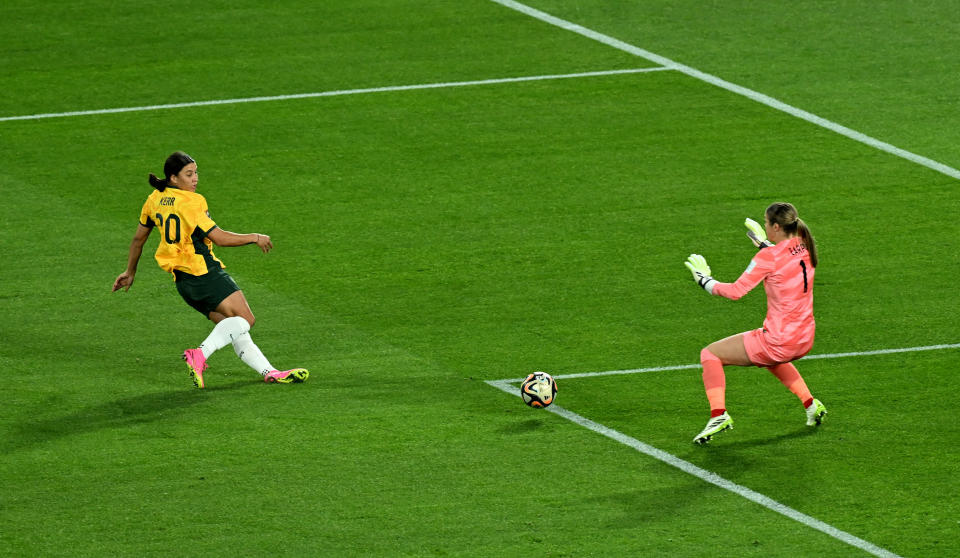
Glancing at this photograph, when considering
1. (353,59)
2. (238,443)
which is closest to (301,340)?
(238,443)

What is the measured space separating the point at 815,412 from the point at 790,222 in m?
1.50

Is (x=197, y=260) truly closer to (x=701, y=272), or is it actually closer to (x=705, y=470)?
(x=701, y=272)

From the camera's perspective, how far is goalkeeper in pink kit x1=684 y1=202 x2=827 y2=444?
11.4 meters

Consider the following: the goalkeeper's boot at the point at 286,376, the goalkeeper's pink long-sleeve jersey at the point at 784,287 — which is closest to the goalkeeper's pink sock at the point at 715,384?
the goalkeeper's pink long-sleeve jersey at the point at 784,287

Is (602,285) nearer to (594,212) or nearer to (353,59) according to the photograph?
(594,212)

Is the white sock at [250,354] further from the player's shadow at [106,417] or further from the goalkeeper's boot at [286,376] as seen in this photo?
the player's shadow at [106,417]

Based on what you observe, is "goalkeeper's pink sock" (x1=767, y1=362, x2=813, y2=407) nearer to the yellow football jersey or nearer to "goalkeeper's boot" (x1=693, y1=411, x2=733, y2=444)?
"goalkeeper's boot" (x1=693, y1=411, x2=733, y2=444)

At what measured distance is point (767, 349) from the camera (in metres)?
11.5

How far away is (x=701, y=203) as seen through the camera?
1844cm

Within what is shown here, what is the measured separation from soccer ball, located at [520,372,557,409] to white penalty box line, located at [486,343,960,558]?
13 centimetres

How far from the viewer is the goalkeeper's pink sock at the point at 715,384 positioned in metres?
11.6

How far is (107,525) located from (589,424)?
3665 millimetres

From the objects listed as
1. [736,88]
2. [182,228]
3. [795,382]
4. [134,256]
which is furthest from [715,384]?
[736,88]

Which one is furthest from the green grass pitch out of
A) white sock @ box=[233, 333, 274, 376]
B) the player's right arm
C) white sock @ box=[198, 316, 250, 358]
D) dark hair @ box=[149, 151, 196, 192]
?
dark hair @ box=[149, 151, 196, 192]
